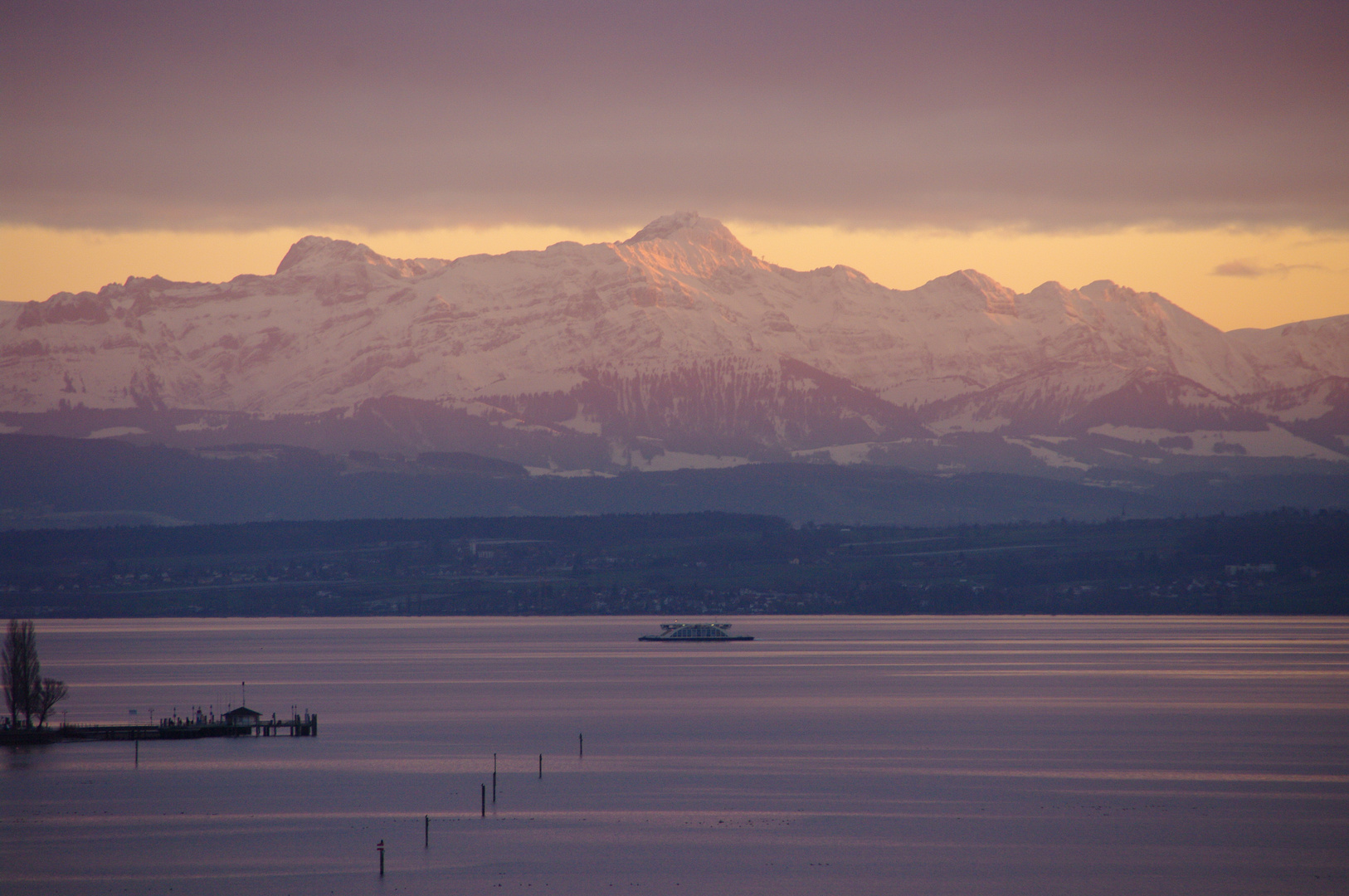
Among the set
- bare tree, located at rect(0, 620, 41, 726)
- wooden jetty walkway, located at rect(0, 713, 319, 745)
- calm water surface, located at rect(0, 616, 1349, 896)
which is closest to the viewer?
calm water surface, located at rect(0, 616, 1349, 896)

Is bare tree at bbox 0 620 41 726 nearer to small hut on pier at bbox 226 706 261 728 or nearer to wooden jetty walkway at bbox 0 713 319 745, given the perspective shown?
wooden jetty walkway at bbox 0 713 319 745

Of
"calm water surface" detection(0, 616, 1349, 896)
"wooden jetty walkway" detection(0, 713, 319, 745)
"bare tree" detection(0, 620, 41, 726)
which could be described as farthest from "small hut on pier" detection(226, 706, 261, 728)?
"bare tree" detection(0, 620, 41, 726)

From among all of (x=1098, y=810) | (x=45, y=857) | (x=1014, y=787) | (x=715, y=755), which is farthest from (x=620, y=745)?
(x=45, y=857)

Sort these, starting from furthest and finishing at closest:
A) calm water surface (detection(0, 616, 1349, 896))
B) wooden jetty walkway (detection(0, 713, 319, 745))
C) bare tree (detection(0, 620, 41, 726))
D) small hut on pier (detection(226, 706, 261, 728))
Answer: small hut on pier (detection(226, 706, 261, 728)) → wooden jetty walkway (detection(0, 713, 319, 745)) → bare tree (detection(0, 620, 41, 726)) → calm water surface (detection(0, 616, 1349, 896))

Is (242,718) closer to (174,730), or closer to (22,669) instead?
(174,730)

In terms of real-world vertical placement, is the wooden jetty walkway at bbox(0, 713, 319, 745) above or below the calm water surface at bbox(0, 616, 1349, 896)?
above

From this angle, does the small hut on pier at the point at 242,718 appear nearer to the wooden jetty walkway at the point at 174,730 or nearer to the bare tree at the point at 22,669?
the wooden jetty walkway at the point at 174,730

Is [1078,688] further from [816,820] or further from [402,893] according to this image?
[402,893]
